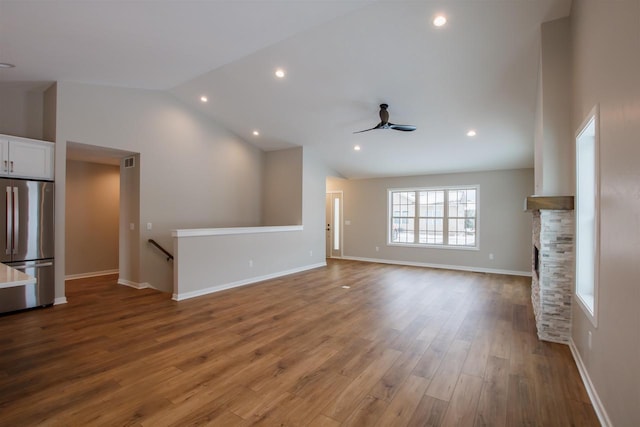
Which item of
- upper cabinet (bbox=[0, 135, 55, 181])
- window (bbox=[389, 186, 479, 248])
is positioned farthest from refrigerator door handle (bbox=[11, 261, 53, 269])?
window (bbox=[389, 186, 479, 248])

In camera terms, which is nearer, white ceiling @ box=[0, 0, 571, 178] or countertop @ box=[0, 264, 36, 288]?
countertop @ box=[0, 264, 36, 288]

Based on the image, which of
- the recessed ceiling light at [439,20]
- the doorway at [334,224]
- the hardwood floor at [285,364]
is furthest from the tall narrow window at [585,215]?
the doorway at [334,224]

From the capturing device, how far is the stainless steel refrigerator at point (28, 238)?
4016 mm

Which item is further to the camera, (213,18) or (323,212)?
(323,212)

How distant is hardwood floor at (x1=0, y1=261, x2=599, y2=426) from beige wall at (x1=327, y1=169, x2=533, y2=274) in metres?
2.75

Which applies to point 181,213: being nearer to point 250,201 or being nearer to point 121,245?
point 121,245

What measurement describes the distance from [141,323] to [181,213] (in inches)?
108

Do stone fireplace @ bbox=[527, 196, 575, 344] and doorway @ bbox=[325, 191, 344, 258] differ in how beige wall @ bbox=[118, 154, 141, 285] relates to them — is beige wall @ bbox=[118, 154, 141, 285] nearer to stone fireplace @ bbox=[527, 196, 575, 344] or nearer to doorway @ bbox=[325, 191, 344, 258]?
doorway @ bbox=[325, 191, 344, 258]

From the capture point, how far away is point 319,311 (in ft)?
14.0

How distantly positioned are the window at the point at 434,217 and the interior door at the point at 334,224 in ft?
5.41

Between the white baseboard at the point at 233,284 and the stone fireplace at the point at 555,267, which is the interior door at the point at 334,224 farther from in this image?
the stone fireplace at the point at 555,267

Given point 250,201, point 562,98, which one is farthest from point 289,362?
point 250,201

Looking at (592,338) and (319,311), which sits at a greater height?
(592,338)

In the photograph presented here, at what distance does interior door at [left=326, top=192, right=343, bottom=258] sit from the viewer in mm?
9617
